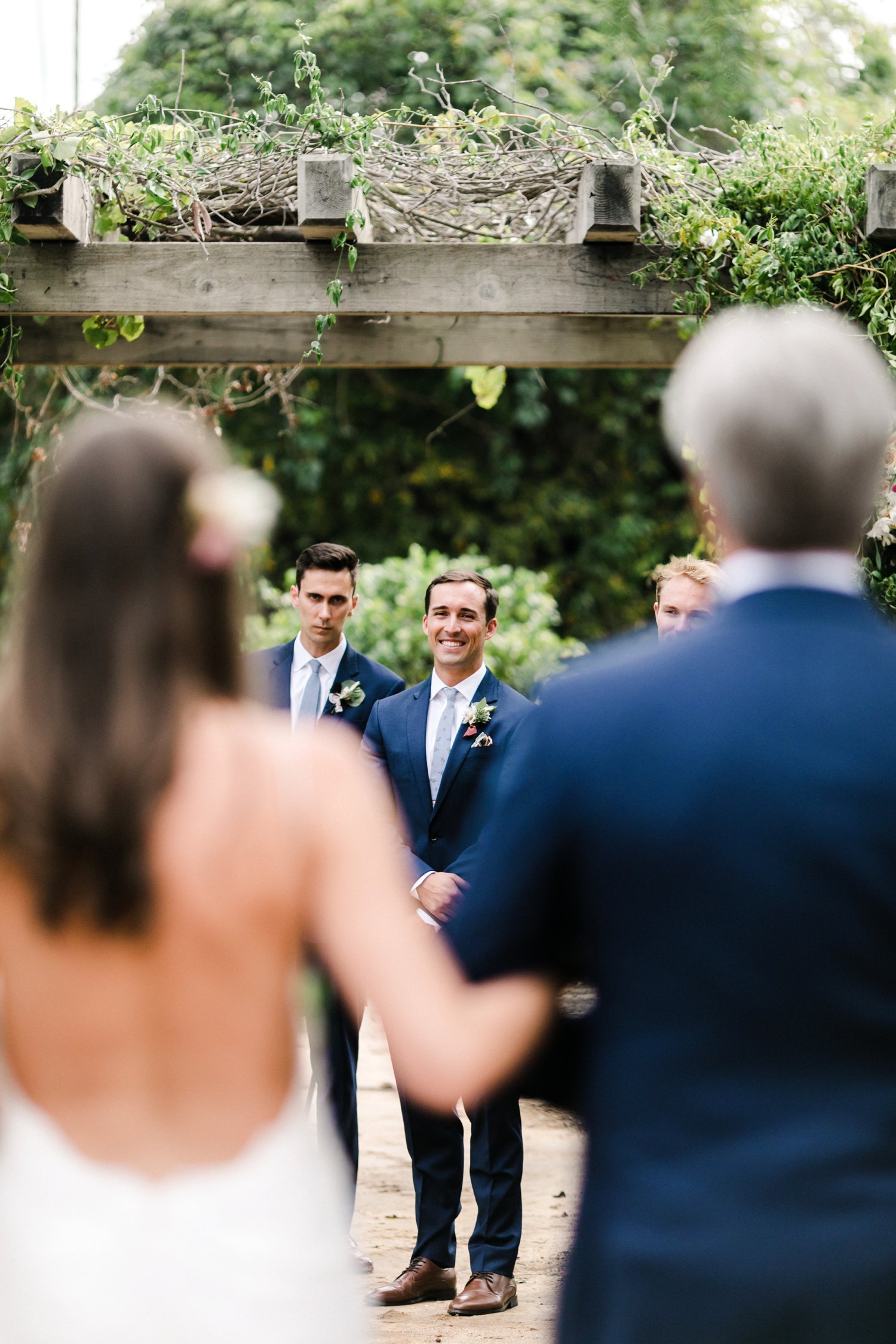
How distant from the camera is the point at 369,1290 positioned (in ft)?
12.8

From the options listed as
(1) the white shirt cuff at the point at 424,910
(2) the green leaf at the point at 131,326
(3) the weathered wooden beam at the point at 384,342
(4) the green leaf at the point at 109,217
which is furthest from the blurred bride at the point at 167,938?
(3) the weathered wooden beam at the point at 384,342

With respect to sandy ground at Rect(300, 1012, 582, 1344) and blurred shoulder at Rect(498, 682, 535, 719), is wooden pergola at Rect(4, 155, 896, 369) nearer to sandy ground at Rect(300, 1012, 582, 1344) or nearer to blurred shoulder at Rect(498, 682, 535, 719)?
blurred shoulder at Rect(498, 682, 535, 719)

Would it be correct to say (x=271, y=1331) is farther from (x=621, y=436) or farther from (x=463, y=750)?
(x=621, y=436)

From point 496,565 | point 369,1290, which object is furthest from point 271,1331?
point 496,565

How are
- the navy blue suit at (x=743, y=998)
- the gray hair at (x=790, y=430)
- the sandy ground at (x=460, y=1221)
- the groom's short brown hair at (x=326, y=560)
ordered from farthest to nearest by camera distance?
1. the groom's short brown hair at (x=326, y=560)
2. the sandy ground at (x=460, y=1221)
3. the gray hair at (x=790, y=430)
4. the navy blue suit at (x=743, y=998)

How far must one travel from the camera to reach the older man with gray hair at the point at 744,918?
1203 millimetres

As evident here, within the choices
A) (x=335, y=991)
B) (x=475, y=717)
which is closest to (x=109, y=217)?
(x=475, y=717)

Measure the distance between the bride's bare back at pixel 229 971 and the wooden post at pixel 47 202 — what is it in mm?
3218

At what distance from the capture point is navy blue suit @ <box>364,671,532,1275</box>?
3.81m

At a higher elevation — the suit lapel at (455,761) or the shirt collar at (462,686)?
the shirt collar at (462,686)

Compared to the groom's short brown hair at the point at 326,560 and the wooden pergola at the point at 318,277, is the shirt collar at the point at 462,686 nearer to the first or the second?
the groom's short brown hair at the point at 326,560

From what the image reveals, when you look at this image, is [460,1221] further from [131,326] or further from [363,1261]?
[131,326]

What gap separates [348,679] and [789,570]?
10.3 ft

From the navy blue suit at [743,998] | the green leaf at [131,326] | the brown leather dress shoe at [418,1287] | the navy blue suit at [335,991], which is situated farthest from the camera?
the green leaf at [131,326]
